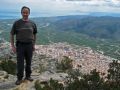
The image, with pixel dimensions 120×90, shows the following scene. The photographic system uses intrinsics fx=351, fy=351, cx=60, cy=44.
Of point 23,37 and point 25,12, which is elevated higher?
point 25,12

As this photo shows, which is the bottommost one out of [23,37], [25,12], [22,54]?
[22,54]

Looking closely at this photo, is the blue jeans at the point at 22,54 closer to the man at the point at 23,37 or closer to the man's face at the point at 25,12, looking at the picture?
the man at the point at 23,37

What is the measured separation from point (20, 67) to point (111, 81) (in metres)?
3.40

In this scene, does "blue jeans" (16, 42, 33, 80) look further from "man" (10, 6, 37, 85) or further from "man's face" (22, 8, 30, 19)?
"man's face" (22, 8, 30, 19)

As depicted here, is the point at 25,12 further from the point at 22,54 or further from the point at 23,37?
the point at 22,54

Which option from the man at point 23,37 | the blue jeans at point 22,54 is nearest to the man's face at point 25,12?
the man at point 23,37

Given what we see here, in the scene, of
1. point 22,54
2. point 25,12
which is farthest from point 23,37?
point 25,12

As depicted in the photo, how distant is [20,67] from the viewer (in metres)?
13.0

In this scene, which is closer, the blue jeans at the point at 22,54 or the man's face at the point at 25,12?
the man's face at the point at 25,12

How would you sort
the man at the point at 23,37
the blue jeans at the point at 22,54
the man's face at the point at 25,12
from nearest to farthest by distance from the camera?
1. the man's face at the point at 25,12
2. the man at the point at 23,37
3. the blue jeans at the point at 22,54

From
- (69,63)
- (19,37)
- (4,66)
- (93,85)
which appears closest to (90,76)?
(93,85)

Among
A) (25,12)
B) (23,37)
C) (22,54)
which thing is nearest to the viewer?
(25,12)

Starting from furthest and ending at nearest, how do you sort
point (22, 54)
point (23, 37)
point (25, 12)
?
point (22, 54) < point (23, 37) < point (25, 12)

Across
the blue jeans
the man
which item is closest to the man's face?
the man
